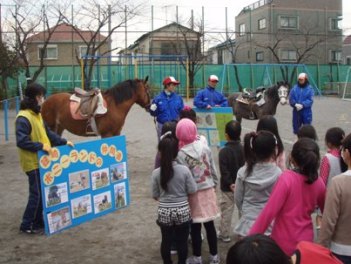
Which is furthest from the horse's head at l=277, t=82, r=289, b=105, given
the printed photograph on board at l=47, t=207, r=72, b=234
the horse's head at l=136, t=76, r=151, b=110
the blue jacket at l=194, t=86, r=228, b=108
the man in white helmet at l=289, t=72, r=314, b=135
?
the printed photograph on board at l=47, t=207, r=72, b=234

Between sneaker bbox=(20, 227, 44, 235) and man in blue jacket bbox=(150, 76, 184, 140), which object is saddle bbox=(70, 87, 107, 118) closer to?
man in blue jacket bbox=(150, 76, 184, 140)

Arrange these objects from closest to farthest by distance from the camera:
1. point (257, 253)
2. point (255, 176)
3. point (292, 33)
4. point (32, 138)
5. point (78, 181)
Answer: point (257, 253) < point (255, 176) < point (32, 138) < point (78, 181) < point (292, 33)

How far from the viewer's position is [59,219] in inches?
192

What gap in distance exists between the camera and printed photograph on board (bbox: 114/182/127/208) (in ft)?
18.3

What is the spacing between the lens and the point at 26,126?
465 cm

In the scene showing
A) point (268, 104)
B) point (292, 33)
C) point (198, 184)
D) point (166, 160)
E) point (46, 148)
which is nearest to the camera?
point (166, 160)

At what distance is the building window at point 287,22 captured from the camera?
3945cm

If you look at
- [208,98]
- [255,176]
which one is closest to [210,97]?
[208,98]

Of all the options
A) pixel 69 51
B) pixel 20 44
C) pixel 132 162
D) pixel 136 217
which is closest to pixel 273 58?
pixel 69 51

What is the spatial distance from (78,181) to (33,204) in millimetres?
532

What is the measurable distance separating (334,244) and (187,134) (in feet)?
5.20

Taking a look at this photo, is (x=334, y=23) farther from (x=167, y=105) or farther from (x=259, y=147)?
(x=259, y=147)

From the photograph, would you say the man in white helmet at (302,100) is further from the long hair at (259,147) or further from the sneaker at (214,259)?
the long hair at (259,147)

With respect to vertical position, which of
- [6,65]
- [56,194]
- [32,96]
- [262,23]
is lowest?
[56,194]
